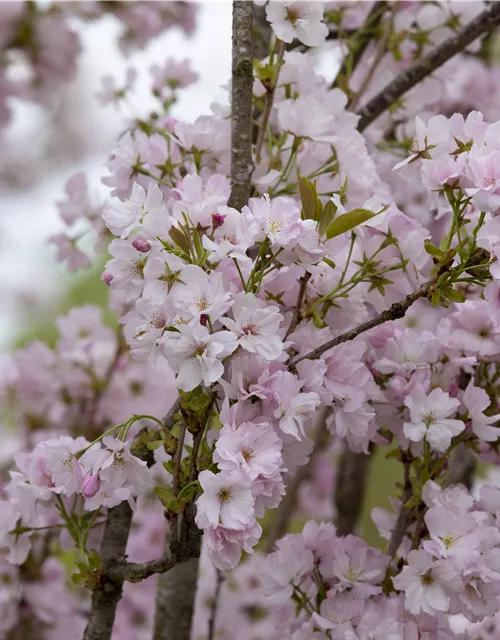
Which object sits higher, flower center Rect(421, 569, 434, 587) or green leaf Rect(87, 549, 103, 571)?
flower center Rect(421, 569, 434, 587)

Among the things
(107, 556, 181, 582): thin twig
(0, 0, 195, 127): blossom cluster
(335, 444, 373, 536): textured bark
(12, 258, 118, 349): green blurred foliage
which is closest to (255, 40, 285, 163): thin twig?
(107, 556, 181, 582): thin twig

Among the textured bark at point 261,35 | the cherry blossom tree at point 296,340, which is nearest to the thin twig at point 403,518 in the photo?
the cherry blossom tree at point 296,340

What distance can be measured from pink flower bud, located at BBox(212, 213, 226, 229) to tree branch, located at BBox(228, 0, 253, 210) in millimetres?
98

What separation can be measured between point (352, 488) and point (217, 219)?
899mm

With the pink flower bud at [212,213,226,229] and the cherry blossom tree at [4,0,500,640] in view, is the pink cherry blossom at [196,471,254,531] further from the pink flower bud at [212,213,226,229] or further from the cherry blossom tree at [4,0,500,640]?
the pink flower bud at [212,213,226,229]

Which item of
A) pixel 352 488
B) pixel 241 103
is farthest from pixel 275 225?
pixel 352 488

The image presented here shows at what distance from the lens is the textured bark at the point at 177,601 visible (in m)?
0.91

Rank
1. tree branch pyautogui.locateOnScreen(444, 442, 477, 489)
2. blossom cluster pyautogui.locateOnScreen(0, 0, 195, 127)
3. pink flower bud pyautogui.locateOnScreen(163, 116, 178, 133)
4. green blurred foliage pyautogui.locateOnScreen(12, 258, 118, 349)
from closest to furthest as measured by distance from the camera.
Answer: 1. pink flower bud pyautogui.locateOnScreen(163, 116, 178, 133)
2. tree branch pyautogui.locateOnScreen(444, 442, 477, 489)
3. blossom cluster pyautogui.locateOnScreen(0, 0, 195, 127)
4. green blurred foliage pyautogui.locateOnScreen(12, 258, 118, 349)

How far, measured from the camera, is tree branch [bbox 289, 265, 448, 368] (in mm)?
553

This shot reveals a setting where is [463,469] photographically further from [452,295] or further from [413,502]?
[452,295]

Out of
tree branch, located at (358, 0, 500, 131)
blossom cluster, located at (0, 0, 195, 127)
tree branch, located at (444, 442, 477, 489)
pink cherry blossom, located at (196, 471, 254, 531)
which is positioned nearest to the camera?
pink cherry blossom, located at (196, 471, 254, 531)

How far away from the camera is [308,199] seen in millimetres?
577

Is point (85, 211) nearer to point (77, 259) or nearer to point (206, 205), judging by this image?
point (77, 259)

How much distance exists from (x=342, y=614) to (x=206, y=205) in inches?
13.6
